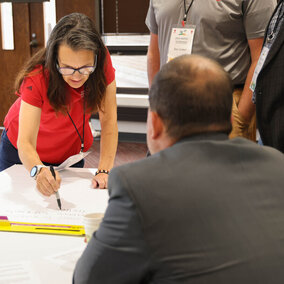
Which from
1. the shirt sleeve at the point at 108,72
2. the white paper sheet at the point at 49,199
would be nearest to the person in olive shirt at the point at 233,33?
the shirt sleeve at the point at 108,72

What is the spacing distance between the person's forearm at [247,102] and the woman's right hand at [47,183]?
3.56ft

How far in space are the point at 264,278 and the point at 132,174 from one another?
1.01 ft

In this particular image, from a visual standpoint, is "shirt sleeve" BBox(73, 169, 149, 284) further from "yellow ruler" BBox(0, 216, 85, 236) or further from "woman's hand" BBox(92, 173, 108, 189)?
"woman's hand" BBox(92, 173, 108, 189)

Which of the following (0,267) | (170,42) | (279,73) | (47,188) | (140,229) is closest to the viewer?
(140,229)

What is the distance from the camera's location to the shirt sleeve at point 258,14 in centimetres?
220

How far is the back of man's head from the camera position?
2.81 ft

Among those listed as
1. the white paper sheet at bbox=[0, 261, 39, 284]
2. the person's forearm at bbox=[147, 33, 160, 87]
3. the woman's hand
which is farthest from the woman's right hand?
the person's forearm at bbox=[147, 33, 160, 87]

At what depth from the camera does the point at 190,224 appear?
77cm

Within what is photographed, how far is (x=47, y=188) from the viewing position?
167 centimetres

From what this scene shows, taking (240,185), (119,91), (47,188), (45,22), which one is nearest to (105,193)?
(47,188)

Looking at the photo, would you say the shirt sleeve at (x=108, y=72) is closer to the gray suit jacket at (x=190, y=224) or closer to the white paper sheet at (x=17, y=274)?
the white paper sheet at (x=17, y=274)

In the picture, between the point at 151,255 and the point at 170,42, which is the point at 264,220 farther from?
the point at 170,42

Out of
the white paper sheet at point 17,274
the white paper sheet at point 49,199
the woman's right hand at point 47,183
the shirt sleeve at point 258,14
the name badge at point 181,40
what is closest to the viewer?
the white paper sheet at point 17,274

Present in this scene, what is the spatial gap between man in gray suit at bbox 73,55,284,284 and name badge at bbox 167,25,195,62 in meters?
1.50
